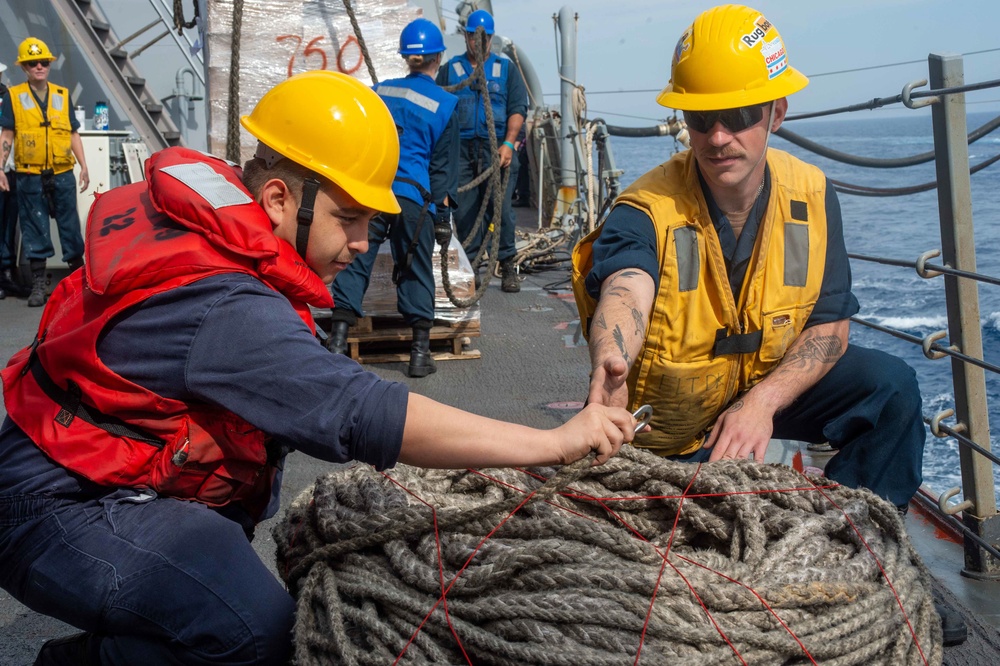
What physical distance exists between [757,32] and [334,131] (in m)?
1.41

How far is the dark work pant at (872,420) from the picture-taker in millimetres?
2709

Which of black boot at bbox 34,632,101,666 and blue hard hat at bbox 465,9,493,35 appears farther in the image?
blue hard hat at bbox 465,9,493,35

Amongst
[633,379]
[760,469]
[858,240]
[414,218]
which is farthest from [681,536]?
[858,240]

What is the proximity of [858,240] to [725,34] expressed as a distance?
16458 mm

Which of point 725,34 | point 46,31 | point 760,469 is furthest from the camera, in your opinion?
point 46,31

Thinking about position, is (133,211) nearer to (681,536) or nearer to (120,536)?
(120,536)

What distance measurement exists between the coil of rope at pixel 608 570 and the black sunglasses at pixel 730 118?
102cm

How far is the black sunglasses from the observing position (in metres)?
→ 2.71

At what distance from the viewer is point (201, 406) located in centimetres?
196

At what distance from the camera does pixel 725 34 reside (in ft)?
9.05

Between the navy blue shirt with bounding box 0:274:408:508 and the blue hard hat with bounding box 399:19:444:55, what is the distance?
13.6 ft

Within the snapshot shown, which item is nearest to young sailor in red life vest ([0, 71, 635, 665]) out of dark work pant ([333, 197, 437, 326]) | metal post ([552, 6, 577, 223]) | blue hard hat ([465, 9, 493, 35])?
dark work pant ([333, 197, 437, 326])

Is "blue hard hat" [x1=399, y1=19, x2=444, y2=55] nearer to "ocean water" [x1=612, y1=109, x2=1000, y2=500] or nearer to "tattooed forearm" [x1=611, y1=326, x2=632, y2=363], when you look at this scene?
"ocean water" [x1=612, y1=109, x2=1000, y2=500]

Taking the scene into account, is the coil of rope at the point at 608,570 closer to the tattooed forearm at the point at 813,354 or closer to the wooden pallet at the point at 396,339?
the tattooed forearm at the point at 813,354
